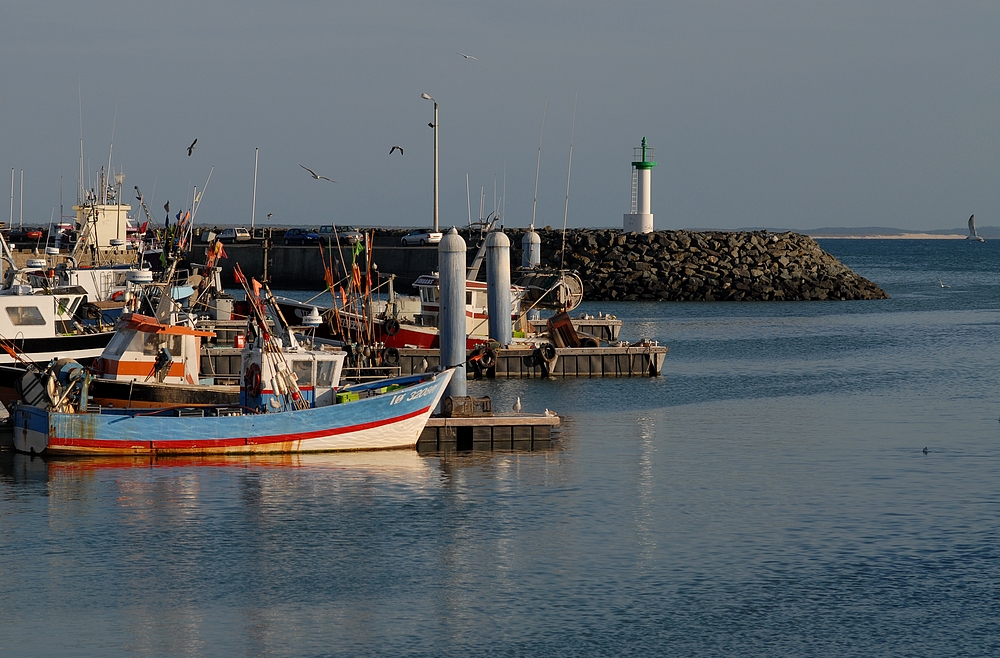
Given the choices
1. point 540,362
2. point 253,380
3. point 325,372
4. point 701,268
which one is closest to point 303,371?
point 325,372

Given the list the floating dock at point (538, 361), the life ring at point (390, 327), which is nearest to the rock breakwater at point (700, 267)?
the floating dock at point (538, 361)

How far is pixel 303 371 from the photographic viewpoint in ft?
87.9

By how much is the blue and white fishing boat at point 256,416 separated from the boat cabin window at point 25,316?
744 centimetres

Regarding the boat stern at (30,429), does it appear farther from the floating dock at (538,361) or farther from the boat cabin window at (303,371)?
the floating dock at (538,361)

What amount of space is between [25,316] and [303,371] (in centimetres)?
1080

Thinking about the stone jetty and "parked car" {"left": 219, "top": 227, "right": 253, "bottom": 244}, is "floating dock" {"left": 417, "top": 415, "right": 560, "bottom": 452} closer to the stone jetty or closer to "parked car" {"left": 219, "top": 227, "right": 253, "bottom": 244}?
the stone jetty

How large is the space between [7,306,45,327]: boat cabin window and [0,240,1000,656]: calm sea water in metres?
8.39

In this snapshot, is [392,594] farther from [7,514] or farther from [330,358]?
[330,358]

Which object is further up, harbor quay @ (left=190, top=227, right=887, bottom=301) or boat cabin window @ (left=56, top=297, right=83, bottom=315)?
harbor quay @ (left=190, top=227, right=887, bottom=301)

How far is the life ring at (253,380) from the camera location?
26375mm

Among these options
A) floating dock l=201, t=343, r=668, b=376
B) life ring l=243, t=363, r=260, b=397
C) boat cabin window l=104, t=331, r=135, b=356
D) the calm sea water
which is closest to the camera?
the calm sea water

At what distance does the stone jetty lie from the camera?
263 feet

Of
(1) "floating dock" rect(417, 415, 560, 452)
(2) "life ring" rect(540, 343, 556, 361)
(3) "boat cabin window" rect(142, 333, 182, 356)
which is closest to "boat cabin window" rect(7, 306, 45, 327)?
(3) "boat cabin window" rect(142, 333, 182, 356)

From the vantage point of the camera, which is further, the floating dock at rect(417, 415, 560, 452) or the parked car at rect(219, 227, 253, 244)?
the parked car at rect(219, 227, 253, 244)
